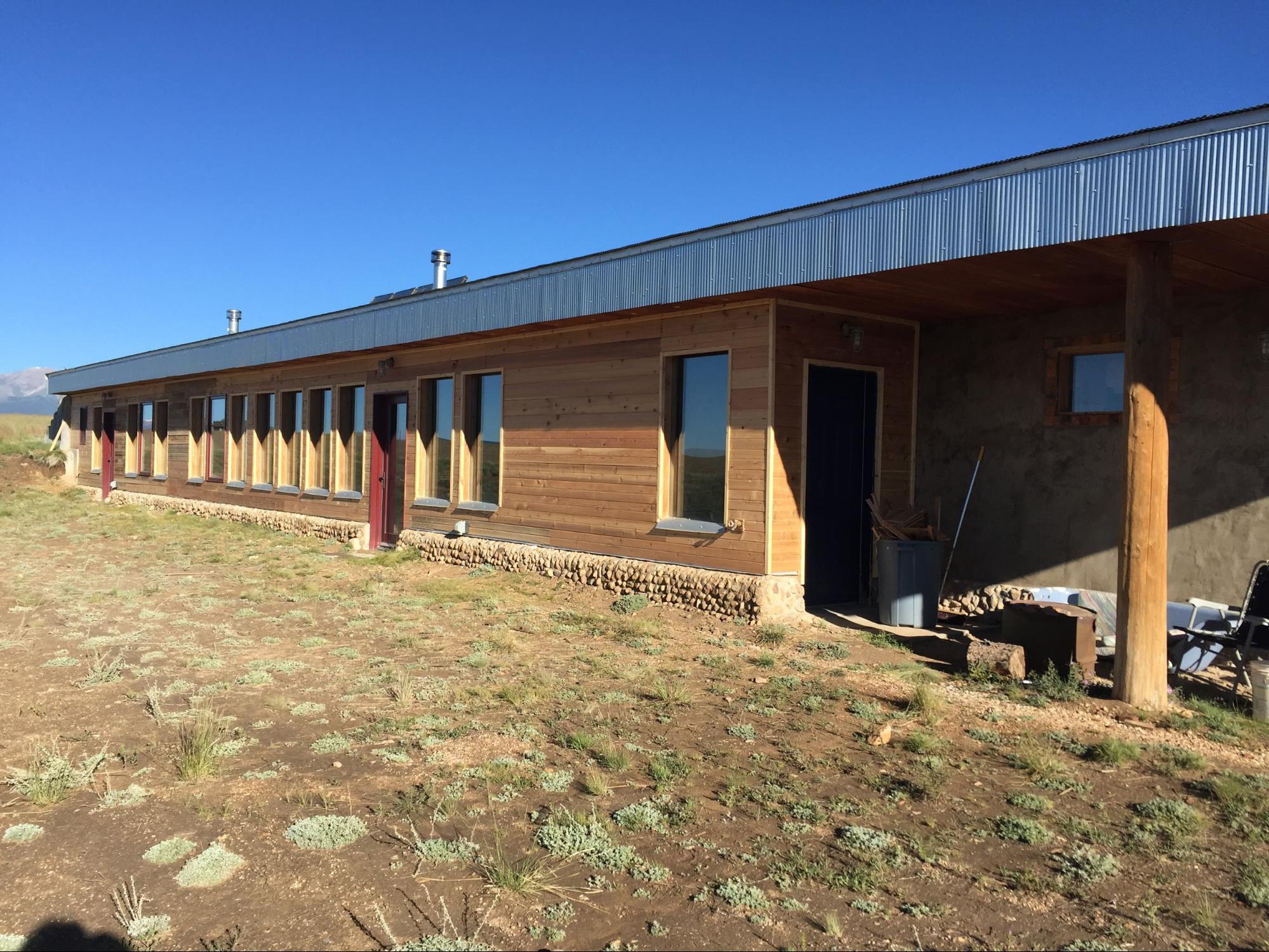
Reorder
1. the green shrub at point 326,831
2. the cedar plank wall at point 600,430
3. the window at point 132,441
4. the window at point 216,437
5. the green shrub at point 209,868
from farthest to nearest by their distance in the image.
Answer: the window at point 132,441 < the window at point 216,437 < the cedar plank wall at point 600,430 < the green shrub at point 326,831 < the green shrub at point 209,868

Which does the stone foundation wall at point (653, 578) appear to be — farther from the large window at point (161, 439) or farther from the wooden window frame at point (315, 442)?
the large window at point (161, 439)

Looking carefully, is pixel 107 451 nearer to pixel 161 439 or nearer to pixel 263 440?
pixel 161 439

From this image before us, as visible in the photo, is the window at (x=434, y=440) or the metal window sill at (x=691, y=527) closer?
the metal window sill at (x=691, y=527)

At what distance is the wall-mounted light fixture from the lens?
952 centimetres

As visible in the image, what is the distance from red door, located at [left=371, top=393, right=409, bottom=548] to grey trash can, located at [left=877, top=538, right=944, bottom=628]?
8.73m

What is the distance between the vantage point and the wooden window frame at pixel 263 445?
720 inches

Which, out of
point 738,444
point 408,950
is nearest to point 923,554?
point 738,444

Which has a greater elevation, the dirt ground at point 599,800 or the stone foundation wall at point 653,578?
the stone foundation wall at point 653,578

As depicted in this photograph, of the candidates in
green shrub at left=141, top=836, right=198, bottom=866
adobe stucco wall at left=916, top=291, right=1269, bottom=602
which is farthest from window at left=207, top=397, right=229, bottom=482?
green shrub at left=141, top=836, right=198, bottom=866

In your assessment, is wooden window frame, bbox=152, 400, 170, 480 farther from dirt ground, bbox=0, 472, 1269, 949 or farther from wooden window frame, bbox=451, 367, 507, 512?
dirt ground, bbox=0, 472, 1269, 949

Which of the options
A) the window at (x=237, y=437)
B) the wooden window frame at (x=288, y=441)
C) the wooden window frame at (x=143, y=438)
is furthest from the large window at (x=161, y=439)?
the wooden window frame at (x=288, y=441)

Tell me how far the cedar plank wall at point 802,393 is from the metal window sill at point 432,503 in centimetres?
613

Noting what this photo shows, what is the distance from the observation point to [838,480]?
32.1 ft

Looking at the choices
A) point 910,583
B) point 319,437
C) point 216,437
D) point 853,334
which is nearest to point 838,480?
point 910,583
